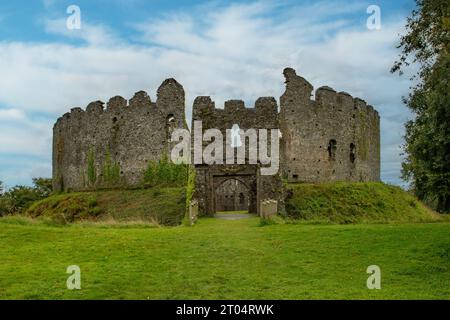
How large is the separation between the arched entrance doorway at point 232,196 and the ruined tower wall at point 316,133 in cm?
903

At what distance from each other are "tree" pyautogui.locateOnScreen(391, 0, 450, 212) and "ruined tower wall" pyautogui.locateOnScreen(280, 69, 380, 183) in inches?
994

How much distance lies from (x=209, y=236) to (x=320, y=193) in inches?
696

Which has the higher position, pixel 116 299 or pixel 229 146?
pixel 229 146

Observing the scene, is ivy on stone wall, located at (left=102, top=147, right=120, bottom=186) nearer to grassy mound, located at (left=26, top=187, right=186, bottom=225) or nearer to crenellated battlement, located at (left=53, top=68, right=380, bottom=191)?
crenellated battlement, located at (left=53, top=68, right=380, bottom=191)

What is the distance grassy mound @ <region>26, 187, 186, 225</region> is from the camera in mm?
36062

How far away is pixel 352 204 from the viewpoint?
36.1 m

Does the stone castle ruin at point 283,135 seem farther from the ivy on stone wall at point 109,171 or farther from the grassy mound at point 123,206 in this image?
the grassy mound at point 123,206

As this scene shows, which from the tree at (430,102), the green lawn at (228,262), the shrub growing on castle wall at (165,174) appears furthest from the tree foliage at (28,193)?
the tree at (430,102)

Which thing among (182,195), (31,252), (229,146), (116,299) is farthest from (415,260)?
(182,195)

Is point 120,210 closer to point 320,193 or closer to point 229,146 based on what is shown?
point 229,146

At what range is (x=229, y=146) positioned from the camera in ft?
110

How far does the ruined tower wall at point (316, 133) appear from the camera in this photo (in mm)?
45750
